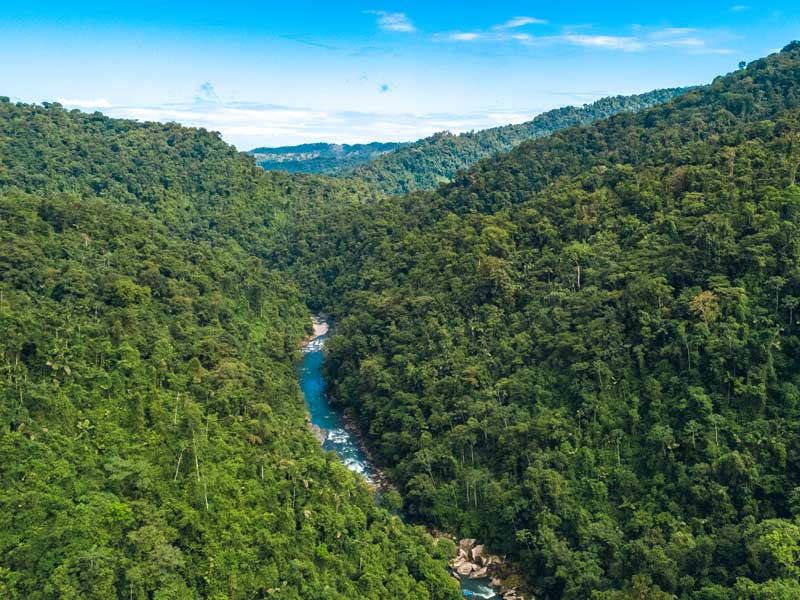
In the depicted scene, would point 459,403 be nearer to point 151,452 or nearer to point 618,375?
point 618,375

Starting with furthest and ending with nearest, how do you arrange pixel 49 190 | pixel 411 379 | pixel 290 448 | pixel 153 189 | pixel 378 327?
pixel 153 189, pixel 49 190, pixel 378 327, pixel 411 379, pixel 290 448

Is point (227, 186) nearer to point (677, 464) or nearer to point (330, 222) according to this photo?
point (330, 222)

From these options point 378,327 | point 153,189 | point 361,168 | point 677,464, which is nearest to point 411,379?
point 378,327

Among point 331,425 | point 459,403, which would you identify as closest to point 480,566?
point 459,403

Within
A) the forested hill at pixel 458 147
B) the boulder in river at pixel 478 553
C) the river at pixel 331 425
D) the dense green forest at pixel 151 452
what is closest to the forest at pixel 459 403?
the dense green forest at pixel 151 452

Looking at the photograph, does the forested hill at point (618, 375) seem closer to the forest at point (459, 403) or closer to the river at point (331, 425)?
the forest at point (459, 403)

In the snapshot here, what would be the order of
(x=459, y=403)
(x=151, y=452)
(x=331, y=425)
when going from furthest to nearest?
(x=331, y=425), (x=459, y=403), (x=151, y=452)
